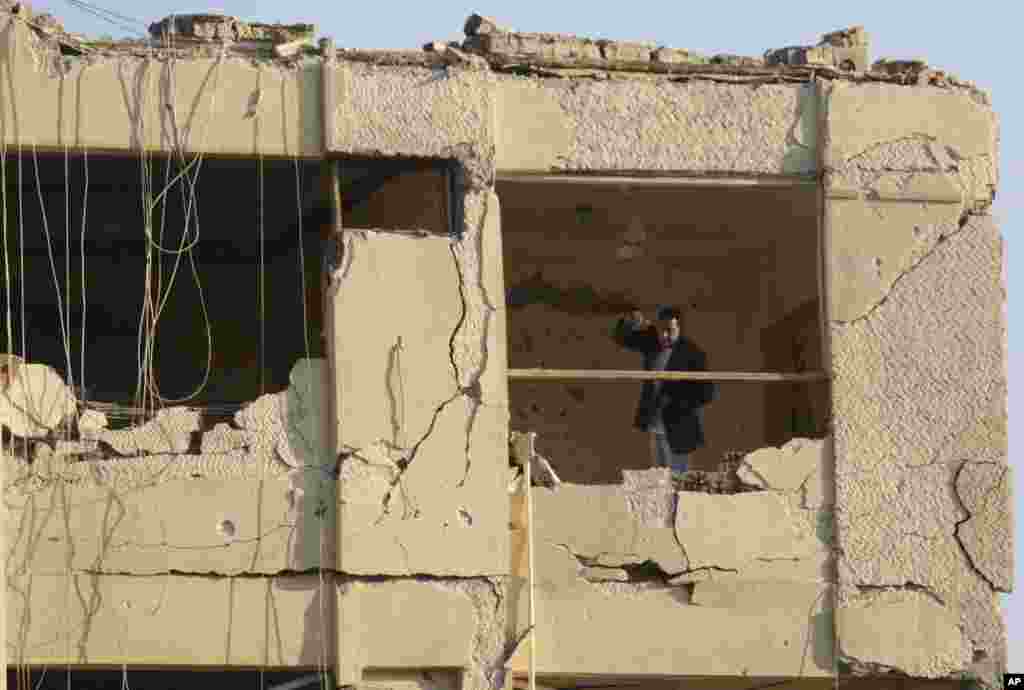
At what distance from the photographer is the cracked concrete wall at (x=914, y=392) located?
15320 millimetres

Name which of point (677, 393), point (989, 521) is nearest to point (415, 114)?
point (677, 393)

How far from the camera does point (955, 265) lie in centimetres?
1559

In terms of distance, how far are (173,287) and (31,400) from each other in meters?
3.95

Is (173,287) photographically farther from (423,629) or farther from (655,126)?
(423,629)

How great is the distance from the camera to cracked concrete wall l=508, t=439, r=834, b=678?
15.1m

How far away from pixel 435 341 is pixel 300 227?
67.9 inches

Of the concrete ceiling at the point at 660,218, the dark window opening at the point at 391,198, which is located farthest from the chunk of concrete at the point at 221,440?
the concrete ceiling at the point at 660,218

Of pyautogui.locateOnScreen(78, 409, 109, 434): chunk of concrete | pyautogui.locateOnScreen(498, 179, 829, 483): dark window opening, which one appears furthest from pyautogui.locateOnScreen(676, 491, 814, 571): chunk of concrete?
pyautogui.locateOnScreen(78, 409, 109, 434): chunk of concrete

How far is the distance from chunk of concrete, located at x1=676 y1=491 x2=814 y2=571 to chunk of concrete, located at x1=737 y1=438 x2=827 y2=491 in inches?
3.5

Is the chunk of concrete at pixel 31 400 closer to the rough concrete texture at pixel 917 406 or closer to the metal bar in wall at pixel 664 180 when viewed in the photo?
the metal bar in wall at pixel 664 180

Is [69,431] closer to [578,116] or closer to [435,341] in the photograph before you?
[435,341]

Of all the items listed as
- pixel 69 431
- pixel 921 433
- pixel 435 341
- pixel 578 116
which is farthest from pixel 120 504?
pixel 921 433

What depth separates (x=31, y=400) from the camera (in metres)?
14.8

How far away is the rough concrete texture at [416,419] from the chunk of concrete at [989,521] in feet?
8.73
